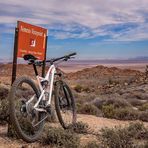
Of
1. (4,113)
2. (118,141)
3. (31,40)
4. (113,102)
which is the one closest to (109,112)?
(113,102)

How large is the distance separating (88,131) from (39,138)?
1888 mm

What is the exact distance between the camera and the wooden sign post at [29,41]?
9.20m

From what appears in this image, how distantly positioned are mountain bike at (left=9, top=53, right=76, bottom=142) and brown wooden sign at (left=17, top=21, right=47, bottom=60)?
0.37 meters

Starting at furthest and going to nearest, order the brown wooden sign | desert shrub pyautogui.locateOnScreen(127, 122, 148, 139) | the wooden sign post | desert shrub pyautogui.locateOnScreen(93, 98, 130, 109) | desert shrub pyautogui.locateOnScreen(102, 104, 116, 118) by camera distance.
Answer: desert shrub pyautogui.locateOnScreen(93, 98, 130, 109), desert shrub pyautogui.locateOnScreen(102, 104, 116, 118), desert shrub pyautogui.locateOnScreen(127, 122, 148, 139), the brown wooden sign, the wooden sign post

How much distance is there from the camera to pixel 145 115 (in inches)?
566

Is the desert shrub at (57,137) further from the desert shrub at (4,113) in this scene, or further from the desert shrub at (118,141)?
the desert shrub at (4,113)

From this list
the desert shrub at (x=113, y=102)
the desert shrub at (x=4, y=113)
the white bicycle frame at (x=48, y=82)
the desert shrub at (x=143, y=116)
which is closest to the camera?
the white bicycle frame at (x=48, y=82)

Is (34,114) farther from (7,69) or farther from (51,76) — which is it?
(7,69)

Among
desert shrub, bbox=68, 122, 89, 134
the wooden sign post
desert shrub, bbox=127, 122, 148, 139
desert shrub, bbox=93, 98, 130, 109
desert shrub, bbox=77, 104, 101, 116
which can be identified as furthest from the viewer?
desert shrub, bbox=93, 98, 130, 109

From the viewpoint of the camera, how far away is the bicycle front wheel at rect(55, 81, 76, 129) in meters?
9.84

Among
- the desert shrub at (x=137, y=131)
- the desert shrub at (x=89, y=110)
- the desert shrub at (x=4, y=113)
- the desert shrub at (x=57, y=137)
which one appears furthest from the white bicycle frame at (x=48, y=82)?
the desert shrub at (x=89, y=110)

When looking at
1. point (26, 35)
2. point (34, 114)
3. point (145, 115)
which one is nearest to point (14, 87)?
point (34, 114)

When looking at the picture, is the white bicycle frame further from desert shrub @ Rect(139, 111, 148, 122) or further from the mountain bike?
desert shrub @ Rect(139, 111, 148, 122)

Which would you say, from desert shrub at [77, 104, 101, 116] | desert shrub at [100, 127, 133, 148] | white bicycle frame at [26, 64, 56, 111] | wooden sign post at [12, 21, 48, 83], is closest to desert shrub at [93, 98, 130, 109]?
desert shrub at [77, 104, 101, 116]
